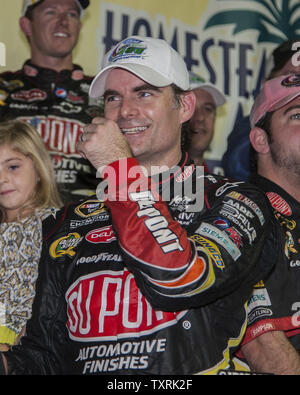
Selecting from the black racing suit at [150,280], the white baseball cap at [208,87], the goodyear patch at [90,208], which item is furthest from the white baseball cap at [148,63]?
the white baseball cap at [208,87]

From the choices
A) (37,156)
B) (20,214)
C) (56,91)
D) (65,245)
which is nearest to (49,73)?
Answer: (56,91)

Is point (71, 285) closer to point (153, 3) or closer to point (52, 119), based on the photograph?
point (52, 119)

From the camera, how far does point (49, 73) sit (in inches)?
157

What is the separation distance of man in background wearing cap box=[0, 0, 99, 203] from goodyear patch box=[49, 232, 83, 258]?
129cm

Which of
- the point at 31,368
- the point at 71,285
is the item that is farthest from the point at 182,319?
the point at 31,368

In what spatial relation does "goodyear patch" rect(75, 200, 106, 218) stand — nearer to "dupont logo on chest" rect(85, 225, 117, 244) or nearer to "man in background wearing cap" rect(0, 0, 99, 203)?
"dupont logo on chest" rect(85, 225, 117, 244)

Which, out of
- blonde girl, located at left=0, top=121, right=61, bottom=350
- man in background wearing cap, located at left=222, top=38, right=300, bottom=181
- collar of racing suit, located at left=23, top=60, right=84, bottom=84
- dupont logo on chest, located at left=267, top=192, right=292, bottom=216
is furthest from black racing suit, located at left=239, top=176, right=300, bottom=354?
collar of racing suit, located at left=23, top=60, right=84, bottom=84

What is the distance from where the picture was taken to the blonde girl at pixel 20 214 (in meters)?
2.63

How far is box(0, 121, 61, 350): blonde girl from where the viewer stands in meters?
2.63

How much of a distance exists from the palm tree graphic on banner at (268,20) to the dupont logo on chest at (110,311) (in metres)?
2.61

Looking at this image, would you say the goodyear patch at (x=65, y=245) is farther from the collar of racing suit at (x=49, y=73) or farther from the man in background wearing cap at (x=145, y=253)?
the collar of racing suit at (x=49, y=73)

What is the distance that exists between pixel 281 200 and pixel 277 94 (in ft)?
1.70

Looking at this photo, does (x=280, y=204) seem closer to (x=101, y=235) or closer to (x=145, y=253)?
(x=101, y=235)

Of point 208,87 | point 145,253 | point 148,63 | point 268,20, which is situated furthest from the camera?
point 268,20
